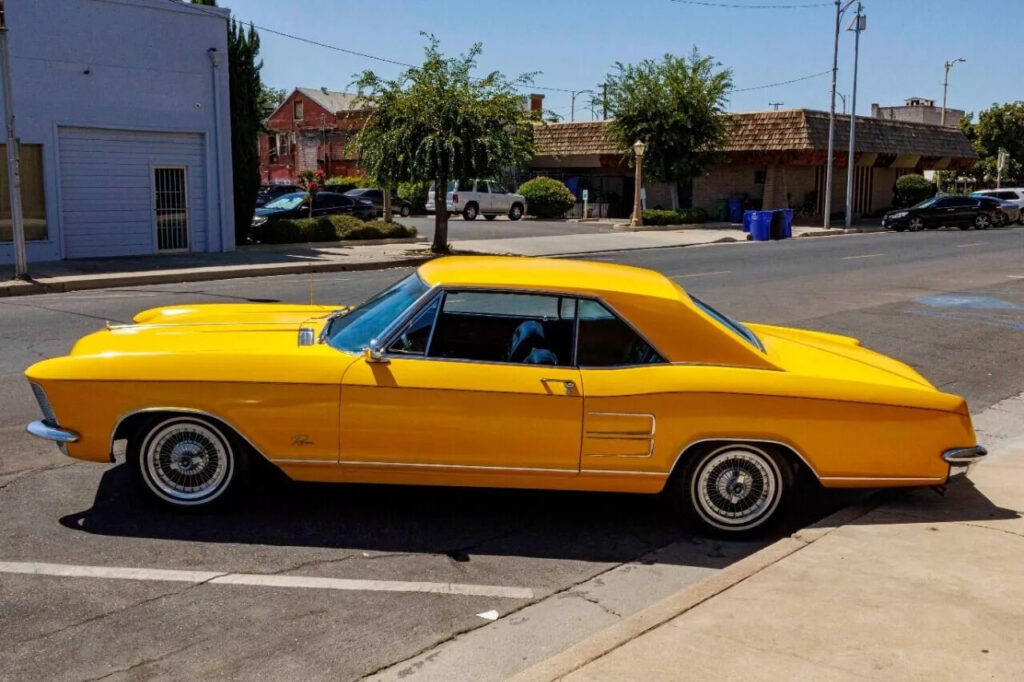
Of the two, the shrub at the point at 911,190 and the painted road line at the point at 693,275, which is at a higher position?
the shrub at the point at 911,190

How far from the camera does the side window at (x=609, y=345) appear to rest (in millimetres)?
5312

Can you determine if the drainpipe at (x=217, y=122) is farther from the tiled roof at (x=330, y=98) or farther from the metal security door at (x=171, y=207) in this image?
the tiled roof at (x=330, y=98)

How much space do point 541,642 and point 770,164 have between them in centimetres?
4163

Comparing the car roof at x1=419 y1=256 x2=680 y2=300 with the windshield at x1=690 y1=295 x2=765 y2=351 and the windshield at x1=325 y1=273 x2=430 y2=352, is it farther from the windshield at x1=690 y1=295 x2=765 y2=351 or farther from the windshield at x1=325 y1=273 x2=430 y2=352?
the windshield at x1=690 y1=295 x2=765 y2=351

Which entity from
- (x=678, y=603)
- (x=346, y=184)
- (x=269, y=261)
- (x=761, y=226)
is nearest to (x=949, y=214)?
(x=761, y=226)

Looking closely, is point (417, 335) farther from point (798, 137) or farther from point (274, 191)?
point (274, 191)

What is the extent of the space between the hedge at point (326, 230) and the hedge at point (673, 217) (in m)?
13.5

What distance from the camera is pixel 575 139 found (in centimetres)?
4841

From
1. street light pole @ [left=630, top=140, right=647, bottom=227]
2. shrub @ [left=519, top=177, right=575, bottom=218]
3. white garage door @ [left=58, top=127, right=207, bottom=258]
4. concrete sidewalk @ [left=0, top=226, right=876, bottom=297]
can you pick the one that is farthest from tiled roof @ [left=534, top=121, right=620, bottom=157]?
white garage door @ [left=58, top=127, right=207, bottom=258]

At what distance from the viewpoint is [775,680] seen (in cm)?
364

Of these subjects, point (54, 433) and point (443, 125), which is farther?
point (443, 125)

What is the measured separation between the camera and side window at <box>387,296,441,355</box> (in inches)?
207

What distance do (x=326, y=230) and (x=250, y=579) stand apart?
74.2ft

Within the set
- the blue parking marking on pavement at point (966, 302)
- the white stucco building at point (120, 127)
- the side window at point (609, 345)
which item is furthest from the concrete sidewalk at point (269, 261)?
the side window at point (609, 345)
